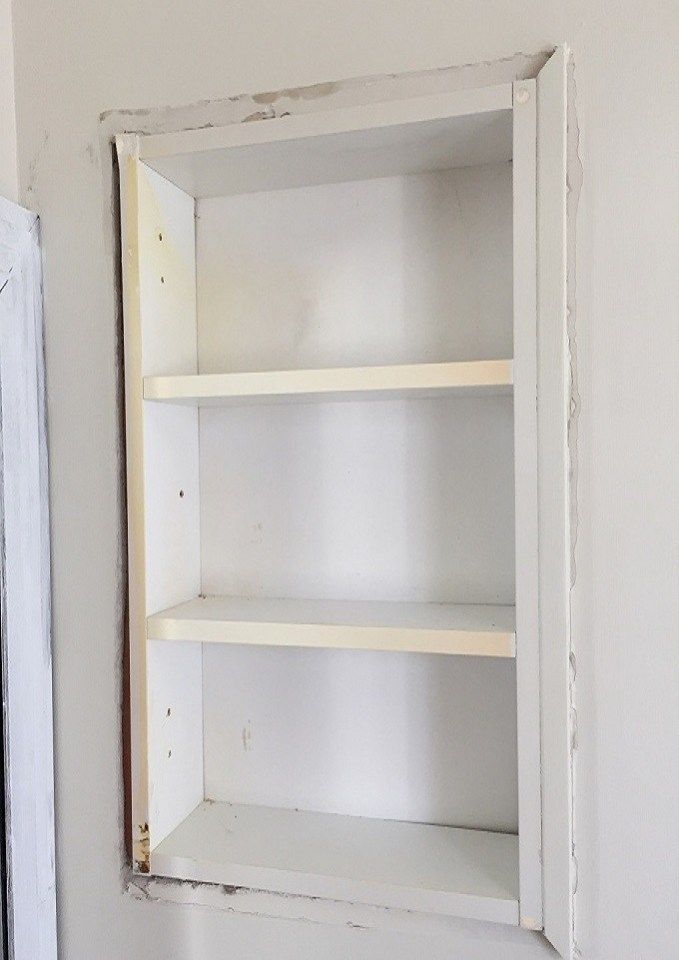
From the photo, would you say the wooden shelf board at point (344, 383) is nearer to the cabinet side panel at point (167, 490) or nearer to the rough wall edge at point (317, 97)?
the cabinet side panel at point (167, 490)

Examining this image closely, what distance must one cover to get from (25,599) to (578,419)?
0.79m

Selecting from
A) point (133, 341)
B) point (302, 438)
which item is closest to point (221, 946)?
point (302, 438)

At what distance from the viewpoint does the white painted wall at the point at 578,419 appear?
871mm

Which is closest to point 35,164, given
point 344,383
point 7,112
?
point 7,112

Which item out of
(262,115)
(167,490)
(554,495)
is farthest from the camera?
(167,490)

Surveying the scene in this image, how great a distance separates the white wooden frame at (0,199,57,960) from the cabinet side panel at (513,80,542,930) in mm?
668

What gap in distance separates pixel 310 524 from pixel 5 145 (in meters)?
0.71

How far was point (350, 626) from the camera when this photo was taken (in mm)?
938

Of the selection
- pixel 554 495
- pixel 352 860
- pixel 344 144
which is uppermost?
pixel 344 144

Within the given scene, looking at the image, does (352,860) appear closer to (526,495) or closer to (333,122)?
(526,495)

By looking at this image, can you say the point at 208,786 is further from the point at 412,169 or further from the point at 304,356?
the point at 412,169

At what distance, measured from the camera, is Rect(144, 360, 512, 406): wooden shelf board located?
35.0 inches

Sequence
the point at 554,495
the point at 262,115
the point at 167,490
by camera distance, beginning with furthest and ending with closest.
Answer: the point at 167,490
the point at 262,115
the point at 554,495

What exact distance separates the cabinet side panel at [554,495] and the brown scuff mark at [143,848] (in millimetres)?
535
